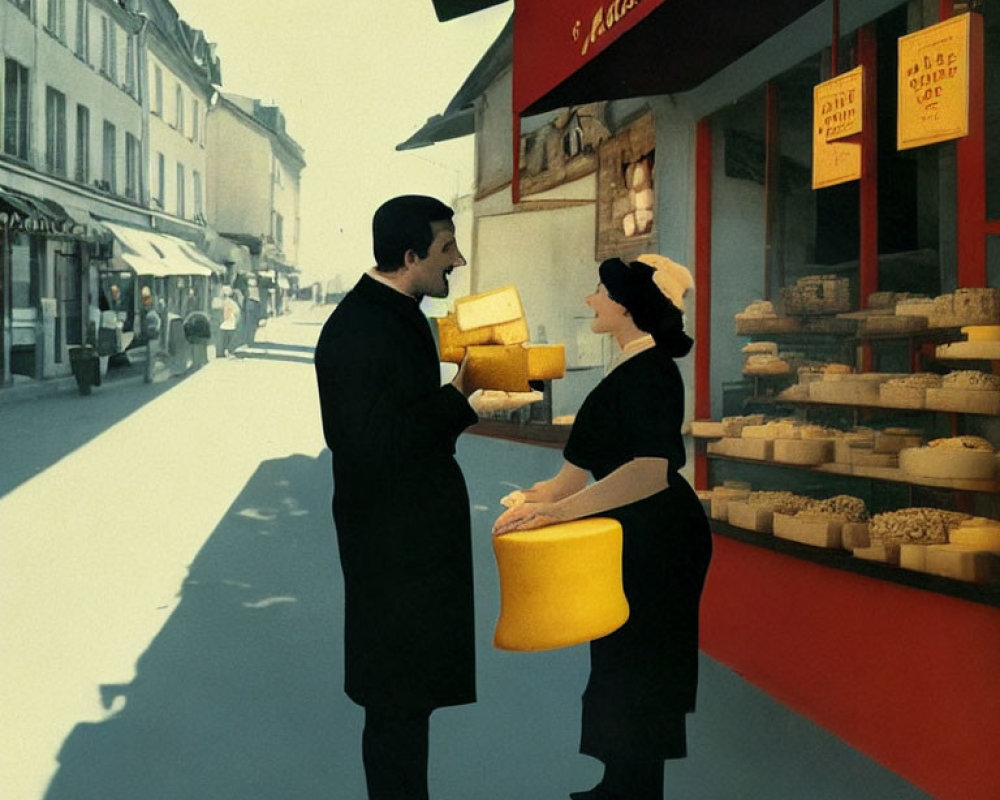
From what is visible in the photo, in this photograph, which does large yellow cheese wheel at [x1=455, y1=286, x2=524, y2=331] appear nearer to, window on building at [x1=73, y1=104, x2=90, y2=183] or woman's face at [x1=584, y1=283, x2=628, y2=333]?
woman's face at [x1=584, y1=283, x2=628, y2=333]

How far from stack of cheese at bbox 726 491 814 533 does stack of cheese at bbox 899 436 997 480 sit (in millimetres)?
703

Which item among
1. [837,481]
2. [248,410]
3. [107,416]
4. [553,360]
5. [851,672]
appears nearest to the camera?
[553,360]

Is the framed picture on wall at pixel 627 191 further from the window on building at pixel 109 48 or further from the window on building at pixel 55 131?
the window on building at pixel 109 48

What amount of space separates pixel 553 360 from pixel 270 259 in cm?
4787

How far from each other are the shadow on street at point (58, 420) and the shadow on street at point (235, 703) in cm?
410

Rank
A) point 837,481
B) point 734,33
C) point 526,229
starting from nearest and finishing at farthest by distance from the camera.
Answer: point 837,481 < point 734,33 < point 526,229

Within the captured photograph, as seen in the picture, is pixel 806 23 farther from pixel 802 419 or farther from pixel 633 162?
pixel 633 162

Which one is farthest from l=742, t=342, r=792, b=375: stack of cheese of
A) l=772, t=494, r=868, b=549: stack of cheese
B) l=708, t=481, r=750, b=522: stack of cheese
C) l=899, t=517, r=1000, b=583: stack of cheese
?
l=899, t=517, r=1000, b=583: stack of cheese

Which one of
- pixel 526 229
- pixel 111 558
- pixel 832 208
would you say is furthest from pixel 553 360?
pixel 526 229

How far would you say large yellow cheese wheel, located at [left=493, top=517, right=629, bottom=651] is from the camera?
2.83 m

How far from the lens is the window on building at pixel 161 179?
1137 inches

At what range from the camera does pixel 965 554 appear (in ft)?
11.8

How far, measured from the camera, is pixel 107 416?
1489 centimetres

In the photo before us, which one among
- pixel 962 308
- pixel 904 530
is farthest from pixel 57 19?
pixel 904 530
